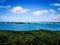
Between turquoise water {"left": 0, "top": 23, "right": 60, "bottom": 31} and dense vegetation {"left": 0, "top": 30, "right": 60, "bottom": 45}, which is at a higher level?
turquoise water {"left": 0, "top": 23, "right": 60, "bottom": 31}

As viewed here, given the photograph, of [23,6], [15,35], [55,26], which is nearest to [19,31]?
[15,35]

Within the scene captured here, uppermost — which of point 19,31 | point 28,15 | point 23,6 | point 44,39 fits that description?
point 23,6

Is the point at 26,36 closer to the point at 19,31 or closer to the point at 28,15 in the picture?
the point at 19,31

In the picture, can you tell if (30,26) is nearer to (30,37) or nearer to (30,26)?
(30,26)

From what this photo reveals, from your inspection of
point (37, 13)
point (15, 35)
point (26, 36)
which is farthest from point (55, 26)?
point (15, 35)

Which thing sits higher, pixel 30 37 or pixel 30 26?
pixel 30 26

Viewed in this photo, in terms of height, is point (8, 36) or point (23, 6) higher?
A: point (23, 6)

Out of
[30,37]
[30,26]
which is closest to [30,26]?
→ [30,26]

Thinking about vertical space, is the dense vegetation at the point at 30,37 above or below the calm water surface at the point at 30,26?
below
